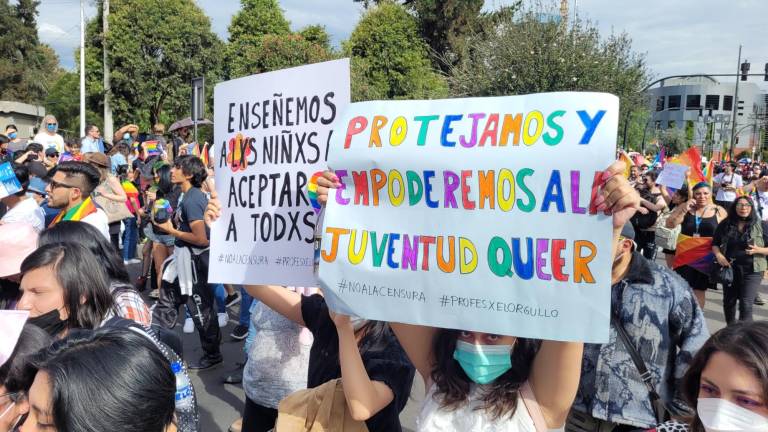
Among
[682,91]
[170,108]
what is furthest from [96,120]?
[682,91]

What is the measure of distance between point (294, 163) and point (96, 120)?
31504 mm

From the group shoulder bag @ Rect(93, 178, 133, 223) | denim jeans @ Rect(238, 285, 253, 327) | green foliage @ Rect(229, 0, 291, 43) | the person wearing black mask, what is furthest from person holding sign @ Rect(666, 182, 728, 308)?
green foliage @ Rect(229, 0, 291, 43)

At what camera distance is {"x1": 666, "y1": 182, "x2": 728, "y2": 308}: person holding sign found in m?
6.14

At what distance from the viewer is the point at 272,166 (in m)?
2.41

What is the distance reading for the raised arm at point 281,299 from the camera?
8.05ft

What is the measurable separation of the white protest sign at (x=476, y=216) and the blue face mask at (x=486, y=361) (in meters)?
0.16

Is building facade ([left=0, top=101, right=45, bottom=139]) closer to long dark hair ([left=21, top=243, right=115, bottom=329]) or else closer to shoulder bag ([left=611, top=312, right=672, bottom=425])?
long dark hair ([left=21, top=243, right=115, bottom=329])

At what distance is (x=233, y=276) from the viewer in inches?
96.7

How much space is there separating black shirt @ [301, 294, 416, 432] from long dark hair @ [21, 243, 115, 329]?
2.77 ft

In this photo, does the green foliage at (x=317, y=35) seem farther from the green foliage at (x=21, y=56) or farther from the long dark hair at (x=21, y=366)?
the long dark hair at (x=21, y=366)

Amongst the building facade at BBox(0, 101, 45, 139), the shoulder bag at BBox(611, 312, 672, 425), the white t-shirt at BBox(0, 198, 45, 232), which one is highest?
the building facade at BBox(0, 101, 45, 139)

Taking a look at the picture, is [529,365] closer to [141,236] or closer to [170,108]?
[141,236]

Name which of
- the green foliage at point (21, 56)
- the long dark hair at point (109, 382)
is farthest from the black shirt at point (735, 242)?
the green foliage at point (21, 56)

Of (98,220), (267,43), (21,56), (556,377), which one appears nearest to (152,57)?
(267,43)
